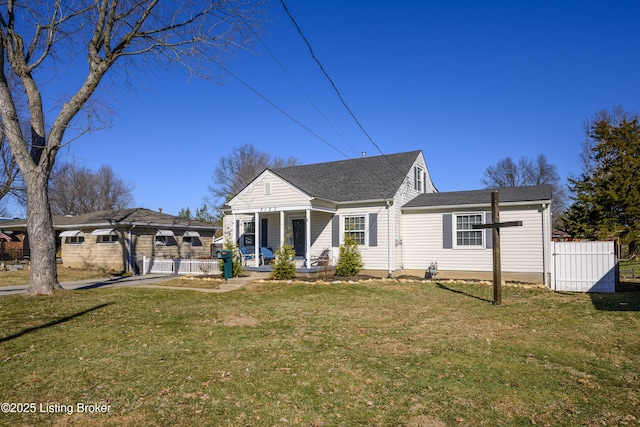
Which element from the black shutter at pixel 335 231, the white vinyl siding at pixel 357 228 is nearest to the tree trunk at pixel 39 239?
the black shutter at pixel 335 231

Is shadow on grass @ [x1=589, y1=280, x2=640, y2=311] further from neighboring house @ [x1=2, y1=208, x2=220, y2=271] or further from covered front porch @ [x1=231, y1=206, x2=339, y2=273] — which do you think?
neighboring house @ [x1=2, y1=208, x2=220, y2=271]

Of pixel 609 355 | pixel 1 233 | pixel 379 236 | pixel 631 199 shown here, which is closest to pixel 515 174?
pixel 631 199

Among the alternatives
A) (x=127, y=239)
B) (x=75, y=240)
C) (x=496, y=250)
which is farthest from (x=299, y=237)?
(x=75, y=240)

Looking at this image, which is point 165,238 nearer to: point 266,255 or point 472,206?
point 266,255

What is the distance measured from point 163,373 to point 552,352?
19.2ft

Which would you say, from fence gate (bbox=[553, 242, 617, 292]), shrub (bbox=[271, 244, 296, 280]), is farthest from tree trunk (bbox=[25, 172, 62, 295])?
fence gate (bbox=[553, 242, 617, 292])

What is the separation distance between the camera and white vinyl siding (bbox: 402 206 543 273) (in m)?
15.3

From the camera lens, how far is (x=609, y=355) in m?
6.22

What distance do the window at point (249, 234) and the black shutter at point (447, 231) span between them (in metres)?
9.24

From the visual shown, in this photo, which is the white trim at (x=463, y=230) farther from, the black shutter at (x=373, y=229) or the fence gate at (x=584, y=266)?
the black shutter at (x=373, y=229)

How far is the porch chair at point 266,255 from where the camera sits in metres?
18.5

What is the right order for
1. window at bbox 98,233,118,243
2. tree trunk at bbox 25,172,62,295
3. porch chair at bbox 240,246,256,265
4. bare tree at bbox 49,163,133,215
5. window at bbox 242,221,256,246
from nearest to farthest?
tree trunk at bbox 25,172,62,295, porch chair at bbox 240,246,256,265, window at bbox 242,221,256,246, window at bbox 98,233,118,243, bare tree at bbox 49,163,133,215

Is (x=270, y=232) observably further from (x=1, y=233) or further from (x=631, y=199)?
(x=1, y=233)

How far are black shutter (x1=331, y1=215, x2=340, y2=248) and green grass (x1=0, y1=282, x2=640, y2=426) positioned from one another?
7.45 meters
